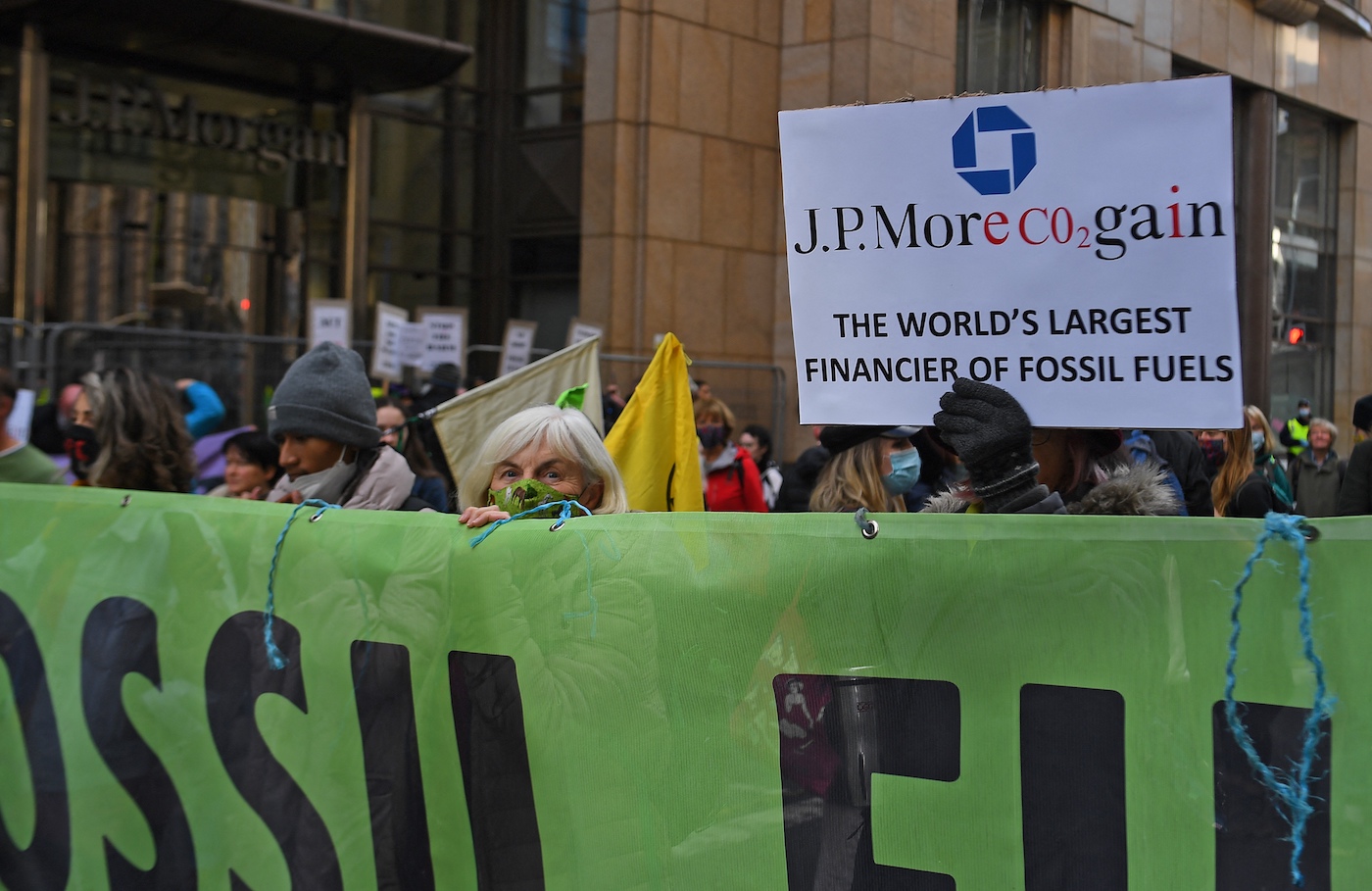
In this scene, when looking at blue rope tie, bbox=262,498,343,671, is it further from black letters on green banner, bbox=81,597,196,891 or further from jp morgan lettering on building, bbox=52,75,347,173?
jp morgan lettering on building, bbox=52,75,347,173

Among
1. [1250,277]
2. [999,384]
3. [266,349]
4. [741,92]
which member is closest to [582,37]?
[741,92]

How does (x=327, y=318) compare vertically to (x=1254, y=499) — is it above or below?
above

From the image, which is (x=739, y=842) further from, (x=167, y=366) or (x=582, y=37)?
(x=582, y=37)

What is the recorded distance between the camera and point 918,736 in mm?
2027

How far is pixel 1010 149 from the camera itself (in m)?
2.33

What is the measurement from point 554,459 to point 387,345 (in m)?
8.54

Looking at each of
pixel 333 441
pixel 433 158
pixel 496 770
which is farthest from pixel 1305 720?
pixel 433 158

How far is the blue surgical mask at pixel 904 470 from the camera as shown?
14.9ft

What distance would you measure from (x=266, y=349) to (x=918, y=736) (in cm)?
1021

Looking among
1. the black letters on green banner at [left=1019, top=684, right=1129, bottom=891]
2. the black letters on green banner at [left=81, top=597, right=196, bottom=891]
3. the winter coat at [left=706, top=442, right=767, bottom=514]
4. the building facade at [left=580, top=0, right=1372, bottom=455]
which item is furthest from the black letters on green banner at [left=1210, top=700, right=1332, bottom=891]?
the building facade at [left=580, top=0, right=1372, bottom=455]

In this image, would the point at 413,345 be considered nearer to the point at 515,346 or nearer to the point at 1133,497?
the point at 515,346

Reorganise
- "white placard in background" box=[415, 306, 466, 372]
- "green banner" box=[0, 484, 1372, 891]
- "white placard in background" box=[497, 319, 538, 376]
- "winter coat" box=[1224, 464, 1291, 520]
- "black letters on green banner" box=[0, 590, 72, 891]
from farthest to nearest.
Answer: "white placard in background" box=[497, 319, 538, 376], "white placard in background" box=[415, 306, 466, 372], "winter coat" box=[1224, 464, 1291, 520], "black letters on green banner" box=[0, 590, 72, 891], "green banner" box=[0, 484, 1372, 891]

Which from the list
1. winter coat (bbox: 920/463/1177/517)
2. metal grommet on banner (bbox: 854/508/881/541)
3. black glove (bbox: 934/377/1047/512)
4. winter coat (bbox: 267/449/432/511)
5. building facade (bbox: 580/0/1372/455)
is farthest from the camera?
building facade (bbox: 580/0/1372/455)

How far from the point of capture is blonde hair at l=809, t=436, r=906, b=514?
14.0 ft
